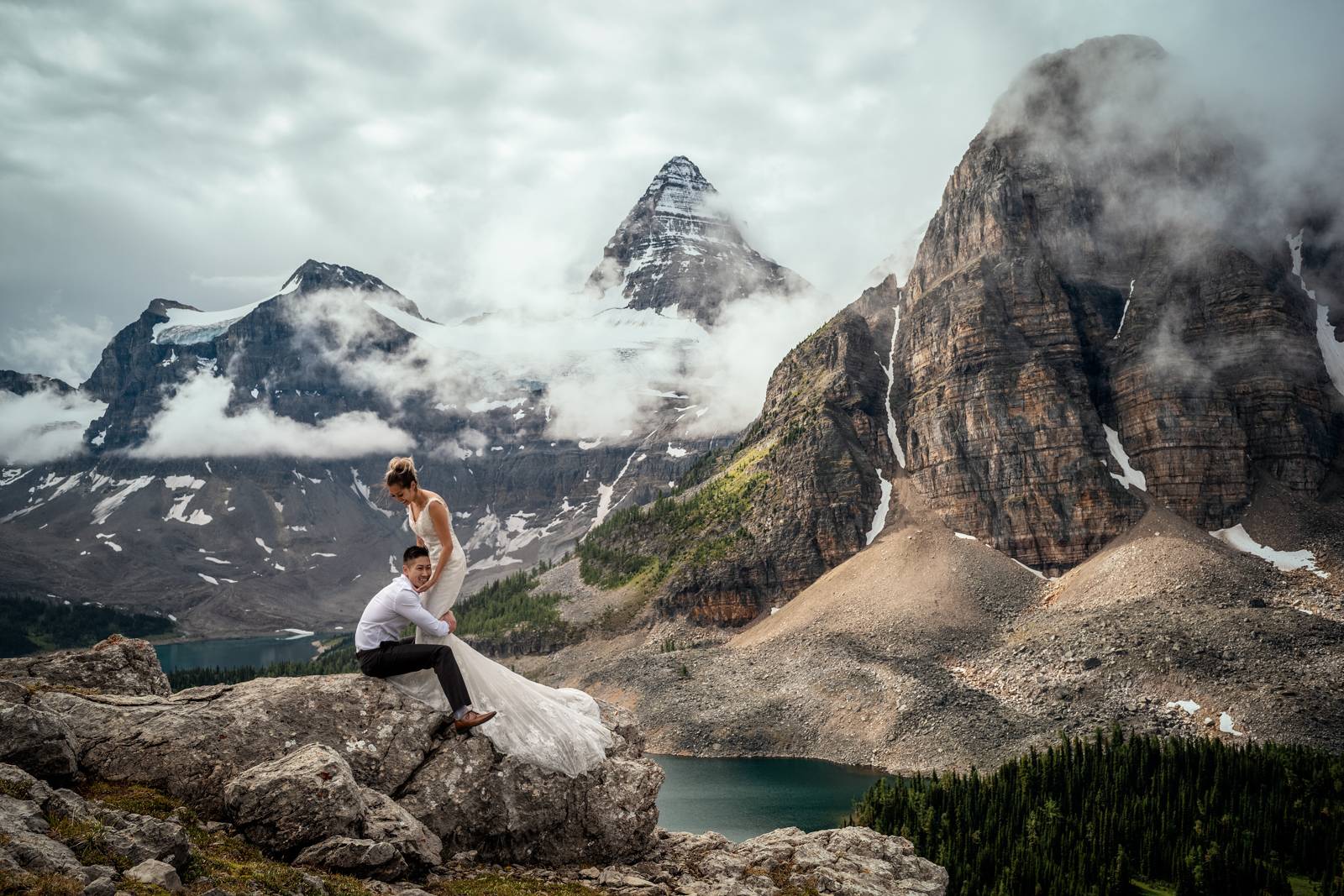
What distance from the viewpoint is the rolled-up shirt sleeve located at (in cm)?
1330

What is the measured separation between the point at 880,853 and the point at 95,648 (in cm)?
1587

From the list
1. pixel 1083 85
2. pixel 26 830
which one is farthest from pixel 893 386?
pixel 26 830

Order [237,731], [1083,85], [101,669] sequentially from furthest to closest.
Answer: [1083,85] → [101,669] → [237,731]

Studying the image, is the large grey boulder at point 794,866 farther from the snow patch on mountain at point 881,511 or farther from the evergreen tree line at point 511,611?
the evergreen tree line at point 511,611

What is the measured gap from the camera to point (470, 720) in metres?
13.9

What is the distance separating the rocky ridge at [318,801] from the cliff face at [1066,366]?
4294 inches

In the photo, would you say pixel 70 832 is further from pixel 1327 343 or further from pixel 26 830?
pixel 1327 343

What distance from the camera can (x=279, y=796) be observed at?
38.8 feet

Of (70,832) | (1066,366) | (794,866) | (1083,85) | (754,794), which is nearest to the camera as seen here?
(70,832)

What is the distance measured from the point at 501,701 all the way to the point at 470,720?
2.45ft

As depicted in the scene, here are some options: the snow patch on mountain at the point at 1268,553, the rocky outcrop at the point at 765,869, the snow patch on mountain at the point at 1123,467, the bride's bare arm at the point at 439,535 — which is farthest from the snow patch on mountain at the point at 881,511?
the bride's bare arm at the point at 439,535

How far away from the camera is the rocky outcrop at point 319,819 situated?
460 inches

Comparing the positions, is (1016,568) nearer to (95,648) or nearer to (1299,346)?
(1299,346)

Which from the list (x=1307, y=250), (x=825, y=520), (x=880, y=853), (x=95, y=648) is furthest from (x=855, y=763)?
(x=1307, y=250)
